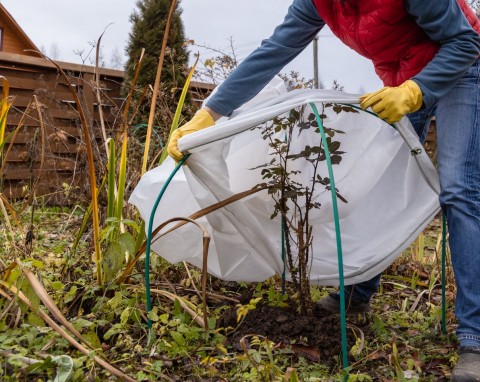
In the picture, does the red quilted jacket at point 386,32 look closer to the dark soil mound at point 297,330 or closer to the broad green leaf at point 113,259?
the dark soil mound at point 297,330

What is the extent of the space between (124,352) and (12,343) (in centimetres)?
35

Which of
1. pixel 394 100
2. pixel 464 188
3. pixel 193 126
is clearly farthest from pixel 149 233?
pixel 464 188

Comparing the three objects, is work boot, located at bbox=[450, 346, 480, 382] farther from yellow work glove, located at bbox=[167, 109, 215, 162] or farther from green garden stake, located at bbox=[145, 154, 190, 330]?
yellow work glove, located at bbox=[167, 109, 215, 162]

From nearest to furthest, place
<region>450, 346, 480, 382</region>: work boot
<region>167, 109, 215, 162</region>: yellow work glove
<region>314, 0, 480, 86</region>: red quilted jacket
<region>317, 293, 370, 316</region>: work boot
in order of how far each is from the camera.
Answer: <region>450, 346, 480, 382</region>: work boot < <region>314, 0, 480, 86</region>: red quilted jacket < <region>167, 109, 215, 162</region>: yellow work glove < <region>317, 293, 370, 316</region>: work boot

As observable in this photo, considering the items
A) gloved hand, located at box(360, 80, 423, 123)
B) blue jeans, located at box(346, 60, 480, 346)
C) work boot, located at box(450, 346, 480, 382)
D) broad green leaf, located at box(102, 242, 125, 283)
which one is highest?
gloved hand, located at box(360, 80, 423, 123)

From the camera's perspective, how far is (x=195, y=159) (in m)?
1.83

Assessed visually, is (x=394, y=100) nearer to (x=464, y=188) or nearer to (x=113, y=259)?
(x=464, y=188)

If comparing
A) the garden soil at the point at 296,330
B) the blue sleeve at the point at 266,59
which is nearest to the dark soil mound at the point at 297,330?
the garden soil at the point at 296,330

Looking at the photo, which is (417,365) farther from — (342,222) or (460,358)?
(342,222)

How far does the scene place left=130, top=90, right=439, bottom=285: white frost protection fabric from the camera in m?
2.00

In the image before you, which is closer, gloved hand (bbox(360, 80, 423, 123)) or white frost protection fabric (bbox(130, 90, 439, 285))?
gloved hand (bbox(360, 80, 423, 123))

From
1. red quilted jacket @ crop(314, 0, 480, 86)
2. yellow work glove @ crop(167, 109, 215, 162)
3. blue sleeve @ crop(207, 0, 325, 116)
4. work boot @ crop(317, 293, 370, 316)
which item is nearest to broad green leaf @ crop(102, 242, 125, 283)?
yellow work glove @ crop(167, 109, 215, 162)

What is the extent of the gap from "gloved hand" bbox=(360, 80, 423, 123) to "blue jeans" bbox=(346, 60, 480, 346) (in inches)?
6.3

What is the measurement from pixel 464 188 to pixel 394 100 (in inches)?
13.9
